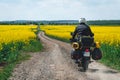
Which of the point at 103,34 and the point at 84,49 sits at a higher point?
the point at 84,49

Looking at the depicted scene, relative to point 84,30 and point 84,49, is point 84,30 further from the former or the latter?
point 84,49

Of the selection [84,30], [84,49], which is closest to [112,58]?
[84,30]

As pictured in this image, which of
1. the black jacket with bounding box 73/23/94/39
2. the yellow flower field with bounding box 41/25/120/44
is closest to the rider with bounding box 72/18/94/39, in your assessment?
the black jacket with bounding box 73/23/94/39

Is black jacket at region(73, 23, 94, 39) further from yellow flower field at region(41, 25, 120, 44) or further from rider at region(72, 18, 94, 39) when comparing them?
yellow flower field at region(41, 25, 120, 44)

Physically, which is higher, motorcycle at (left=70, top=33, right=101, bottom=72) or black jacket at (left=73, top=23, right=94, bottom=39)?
black jacket at (left=73, top=23, right=94, bottom=39)

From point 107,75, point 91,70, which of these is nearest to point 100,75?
point 107,75

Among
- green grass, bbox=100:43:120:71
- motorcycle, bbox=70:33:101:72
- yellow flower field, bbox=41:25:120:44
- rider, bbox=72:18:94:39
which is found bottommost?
yellow flower field, bbox=41:25:120:44

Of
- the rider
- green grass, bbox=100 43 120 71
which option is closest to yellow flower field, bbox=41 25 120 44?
→ green grass, bbox=100 43 120 71

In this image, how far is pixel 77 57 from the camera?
1370 centimetres

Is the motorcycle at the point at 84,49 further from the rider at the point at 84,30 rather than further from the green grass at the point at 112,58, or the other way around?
the green grass at the point at 112,58

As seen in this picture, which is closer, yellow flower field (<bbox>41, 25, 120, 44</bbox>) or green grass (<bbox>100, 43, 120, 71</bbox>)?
green grass (<bbox>100, 43, 120, 71</bbox>)

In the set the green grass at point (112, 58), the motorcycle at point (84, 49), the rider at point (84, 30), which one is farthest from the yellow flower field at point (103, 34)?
the motorcycle at point (84, 49)

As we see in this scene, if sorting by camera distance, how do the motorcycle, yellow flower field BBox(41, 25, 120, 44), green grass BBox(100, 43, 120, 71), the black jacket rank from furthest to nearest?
yellow flower field BBox(41, 25, 120, 44) < green grass BBox(100, 43, 120, 71) < the black jacket < the motorcycle

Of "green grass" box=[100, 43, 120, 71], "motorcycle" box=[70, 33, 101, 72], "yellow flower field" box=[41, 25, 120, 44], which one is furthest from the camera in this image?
"yellow flower field" box=[41, 25, 120, 44]
